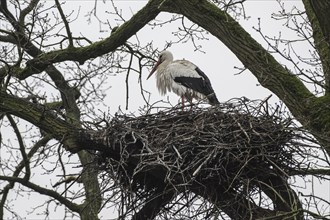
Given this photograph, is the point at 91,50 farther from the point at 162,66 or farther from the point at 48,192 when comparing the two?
the point at 48,192

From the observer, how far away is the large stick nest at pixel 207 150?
18.2ft

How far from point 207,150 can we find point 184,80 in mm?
3514

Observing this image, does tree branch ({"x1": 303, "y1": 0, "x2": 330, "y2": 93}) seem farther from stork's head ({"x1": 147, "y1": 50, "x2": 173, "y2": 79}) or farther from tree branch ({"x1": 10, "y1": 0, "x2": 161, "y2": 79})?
stork's head ({"x1": 147, "y1": 50, "x2": 173, "y2": 79})

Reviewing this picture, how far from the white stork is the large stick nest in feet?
9.65

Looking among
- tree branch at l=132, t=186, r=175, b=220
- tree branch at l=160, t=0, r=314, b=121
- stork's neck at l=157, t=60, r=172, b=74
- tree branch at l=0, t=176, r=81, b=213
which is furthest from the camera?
stork's neck at l=157, t=60, r=172, b=74

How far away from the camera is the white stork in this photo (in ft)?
29.7

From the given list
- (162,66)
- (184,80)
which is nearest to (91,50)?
(184,80)

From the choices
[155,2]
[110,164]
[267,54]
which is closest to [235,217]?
[110,164]

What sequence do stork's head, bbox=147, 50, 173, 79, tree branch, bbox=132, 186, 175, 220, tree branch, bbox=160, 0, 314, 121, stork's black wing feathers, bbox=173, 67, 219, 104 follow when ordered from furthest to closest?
1. stork's head, bbox=147, 50, 173, 79
2. stork's black wing feathers, bbox=173, 67, 219, 104
3. tree branch, bbox=160, 0, 314, 121
4. tree branch, bbox=132, 186, 175, 220

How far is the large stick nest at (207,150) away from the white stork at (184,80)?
2940mm

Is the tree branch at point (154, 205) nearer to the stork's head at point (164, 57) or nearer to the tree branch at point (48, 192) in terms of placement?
the tree branch at point (48, 192)

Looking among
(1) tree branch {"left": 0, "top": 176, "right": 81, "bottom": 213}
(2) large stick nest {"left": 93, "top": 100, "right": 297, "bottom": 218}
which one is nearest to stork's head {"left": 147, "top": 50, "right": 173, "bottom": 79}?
(1) tree branch {"left": 0, "top": 176, "right": 81, "bottom": 213}

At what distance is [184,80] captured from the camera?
9016mm

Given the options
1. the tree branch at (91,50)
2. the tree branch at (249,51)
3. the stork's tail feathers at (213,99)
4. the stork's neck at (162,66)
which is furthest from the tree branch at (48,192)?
the tree branch at (249,51)
